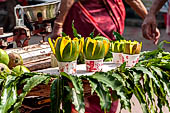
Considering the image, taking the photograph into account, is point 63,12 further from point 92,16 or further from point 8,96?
point 8,96

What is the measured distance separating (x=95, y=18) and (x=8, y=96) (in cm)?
131

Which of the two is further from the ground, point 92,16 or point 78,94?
point 92,16

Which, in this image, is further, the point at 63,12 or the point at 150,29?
the point at 150,29

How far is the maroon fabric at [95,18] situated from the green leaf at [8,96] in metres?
1.14

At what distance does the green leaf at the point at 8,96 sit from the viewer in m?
1.65

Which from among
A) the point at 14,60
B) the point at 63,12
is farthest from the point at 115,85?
the point at 63,12

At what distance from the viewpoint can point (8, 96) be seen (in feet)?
5.58

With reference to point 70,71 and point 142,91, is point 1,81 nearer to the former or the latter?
point 70,71

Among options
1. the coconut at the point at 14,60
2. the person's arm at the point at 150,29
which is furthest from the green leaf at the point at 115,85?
the person's arm at the point at 150,29

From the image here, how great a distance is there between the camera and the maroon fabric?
2.80 m

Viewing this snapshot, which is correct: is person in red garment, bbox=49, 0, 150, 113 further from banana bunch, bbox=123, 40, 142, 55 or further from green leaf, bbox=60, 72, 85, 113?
green leaf, bbox=60, 72, 85, 113

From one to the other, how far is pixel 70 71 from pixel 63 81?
0.16 metres

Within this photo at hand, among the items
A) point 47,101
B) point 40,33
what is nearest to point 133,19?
point 40,33

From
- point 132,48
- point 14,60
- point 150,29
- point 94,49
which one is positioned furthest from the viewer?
point 150,29
